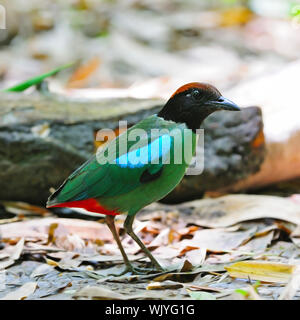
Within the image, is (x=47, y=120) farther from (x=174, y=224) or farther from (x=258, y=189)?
(x=258, y=189)

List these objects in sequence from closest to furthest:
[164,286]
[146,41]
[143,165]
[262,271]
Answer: [164,286], [262,271], [143,165], [146,41]

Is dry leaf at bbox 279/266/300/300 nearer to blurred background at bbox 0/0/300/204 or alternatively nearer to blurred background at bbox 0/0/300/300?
blurred background at bbox 0/0/300/300

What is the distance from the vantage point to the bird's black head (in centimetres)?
393

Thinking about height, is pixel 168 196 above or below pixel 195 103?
below

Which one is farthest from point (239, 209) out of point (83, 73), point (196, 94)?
point (83, 73)

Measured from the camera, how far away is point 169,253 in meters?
4.47

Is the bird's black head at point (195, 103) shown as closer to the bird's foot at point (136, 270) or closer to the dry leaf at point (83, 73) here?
the bird's foot at point (136, 270)

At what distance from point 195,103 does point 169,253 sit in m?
1.18

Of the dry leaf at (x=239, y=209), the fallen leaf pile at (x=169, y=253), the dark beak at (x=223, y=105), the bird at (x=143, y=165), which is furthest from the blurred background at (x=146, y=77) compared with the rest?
the bird at (x=143, y=165)

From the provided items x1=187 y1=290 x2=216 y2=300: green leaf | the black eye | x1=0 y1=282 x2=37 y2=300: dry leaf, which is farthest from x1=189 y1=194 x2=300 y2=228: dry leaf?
x1=0 y1=282 x2=37 y2=300: dry leaf

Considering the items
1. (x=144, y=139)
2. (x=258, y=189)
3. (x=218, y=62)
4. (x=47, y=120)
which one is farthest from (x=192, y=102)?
(x=218, y=62)

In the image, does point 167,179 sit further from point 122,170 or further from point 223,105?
point 223,105

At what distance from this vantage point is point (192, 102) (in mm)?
3955

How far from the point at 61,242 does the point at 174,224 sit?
964 mm
